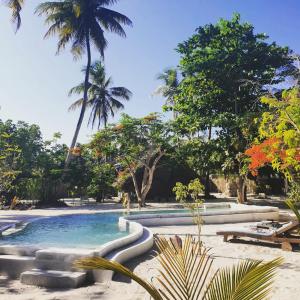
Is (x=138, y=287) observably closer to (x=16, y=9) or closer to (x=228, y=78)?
(x=16, y=9)

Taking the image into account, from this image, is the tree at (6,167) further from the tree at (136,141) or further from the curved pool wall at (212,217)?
the tree at (136,141)

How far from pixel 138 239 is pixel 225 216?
668 centimetres

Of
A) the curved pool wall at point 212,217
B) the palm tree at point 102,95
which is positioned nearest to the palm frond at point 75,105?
the palm tree at point 102,95

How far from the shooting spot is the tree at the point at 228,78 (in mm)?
23203

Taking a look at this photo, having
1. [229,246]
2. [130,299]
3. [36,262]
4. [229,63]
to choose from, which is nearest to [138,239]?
[229,246]

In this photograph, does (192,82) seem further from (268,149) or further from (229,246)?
(229,246)

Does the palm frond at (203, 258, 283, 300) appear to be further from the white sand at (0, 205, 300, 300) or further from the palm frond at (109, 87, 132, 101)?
the palm frond at (109, 87, 132, 101)

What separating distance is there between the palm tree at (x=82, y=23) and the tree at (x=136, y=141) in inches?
191

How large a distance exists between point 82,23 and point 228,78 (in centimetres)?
1403

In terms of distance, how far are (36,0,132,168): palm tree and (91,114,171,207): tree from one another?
4847mm

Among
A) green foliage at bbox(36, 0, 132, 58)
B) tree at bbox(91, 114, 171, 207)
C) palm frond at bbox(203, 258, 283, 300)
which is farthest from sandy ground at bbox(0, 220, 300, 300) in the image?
green foliage at bbox(36, 0, 132, 58)

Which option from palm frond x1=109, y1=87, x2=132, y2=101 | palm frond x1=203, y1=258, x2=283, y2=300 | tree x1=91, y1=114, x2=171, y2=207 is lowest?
palm frond x1=203, y1=258, x2=283, y2=300

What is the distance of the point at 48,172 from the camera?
86.8 ft

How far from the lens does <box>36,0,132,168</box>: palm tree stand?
28891mm
